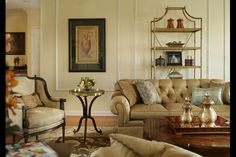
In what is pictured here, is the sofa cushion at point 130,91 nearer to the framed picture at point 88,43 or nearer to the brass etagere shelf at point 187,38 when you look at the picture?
the brass etagere shelf at point 187,38

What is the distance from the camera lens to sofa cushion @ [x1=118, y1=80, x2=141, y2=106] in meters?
3.98

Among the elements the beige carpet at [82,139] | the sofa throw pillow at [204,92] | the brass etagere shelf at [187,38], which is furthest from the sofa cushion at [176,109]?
the brass etagere shelf at [187,38]

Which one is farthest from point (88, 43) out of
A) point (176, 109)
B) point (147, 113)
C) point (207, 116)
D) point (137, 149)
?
point (137, 149)

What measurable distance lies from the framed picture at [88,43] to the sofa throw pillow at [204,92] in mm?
2177

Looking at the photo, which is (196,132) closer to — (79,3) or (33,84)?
(33,84)

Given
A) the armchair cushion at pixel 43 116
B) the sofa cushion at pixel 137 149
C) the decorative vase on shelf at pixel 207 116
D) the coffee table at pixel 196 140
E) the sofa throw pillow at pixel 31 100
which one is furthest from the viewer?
the sofa throw pillow at pixel 31 100

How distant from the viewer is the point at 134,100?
13.2 feet

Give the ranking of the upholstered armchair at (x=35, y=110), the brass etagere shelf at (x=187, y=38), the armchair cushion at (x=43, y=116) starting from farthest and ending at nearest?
1. the brass etagere shelf at (x=187, y=38)
2. the armchair cushion at (x=43, y=116)
3. the upholstered armchair at (x=35, y=110)

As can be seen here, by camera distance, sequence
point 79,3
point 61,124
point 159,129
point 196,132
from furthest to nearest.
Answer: point 79,3, point 61,124, point 159,129, point 196,132

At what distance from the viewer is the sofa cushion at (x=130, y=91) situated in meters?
3.98

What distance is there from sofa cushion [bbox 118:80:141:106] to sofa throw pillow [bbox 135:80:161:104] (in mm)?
80

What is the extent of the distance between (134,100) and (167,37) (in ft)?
7.10

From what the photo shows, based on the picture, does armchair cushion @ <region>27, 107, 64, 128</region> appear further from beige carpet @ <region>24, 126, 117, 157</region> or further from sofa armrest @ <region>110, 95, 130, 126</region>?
sofa armrest @ <region>110, 95, 130, 126</region>
